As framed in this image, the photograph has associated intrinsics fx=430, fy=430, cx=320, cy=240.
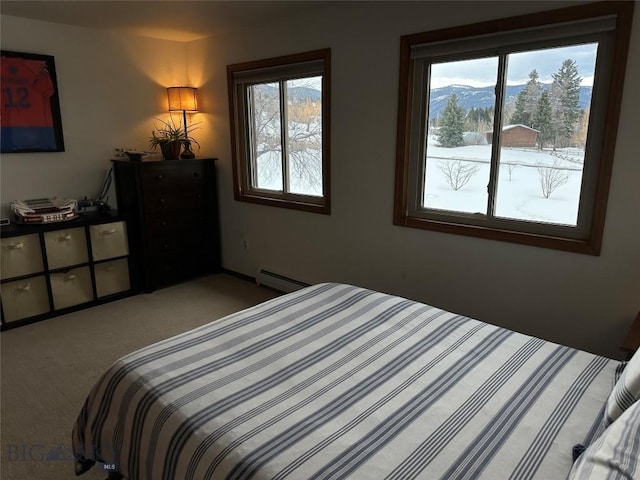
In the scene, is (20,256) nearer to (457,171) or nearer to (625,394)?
(457,171)

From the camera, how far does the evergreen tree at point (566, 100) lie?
2.20 metres

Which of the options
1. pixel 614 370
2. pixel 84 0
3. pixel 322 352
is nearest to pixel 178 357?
pixel 322 352

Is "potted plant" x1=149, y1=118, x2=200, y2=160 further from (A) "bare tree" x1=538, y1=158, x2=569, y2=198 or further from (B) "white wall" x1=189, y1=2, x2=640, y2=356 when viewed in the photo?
(A) "bare tree" x1=538, y1=158, x2=569, y2=198

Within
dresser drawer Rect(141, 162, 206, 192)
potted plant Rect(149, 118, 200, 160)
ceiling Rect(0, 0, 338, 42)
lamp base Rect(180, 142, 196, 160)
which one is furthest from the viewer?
lamp base Rect(180, 142, 196, 160)

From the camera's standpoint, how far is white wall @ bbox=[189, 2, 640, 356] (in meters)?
2.17

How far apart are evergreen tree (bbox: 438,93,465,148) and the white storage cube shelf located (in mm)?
2709

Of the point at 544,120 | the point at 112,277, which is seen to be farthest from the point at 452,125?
the point at 112,277

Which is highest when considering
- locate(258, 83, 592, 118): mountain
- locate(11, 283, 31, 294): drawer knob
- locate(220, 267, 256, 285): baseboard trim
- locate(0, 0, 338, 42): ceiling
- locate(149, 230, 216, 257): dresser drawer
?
locate(0, 0, 338, 42): ceiling

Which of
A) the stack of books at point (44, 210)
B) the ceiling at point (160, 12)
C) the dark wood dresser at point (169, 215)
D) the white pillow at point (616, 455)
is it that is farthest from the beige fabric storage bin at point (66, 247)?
the white pillow at point (616, 455)

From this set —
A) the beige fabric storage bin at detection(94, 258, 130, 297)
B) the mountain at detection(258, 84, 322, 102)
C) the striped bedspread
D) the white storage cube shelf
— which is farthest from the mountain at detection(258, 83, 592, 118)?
the beige fabric storage bin at detection(94, 258, 130, 297)

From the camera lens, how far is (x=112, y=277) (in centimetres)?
370

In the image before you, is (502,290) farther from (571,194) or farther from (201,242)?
(201,242)

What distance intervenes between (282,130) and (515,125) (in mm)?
1917

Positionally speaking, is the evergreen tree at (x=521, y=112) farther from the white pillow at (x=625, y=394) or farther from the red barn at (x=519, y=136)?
the white pillow at (x=625, y=394)
